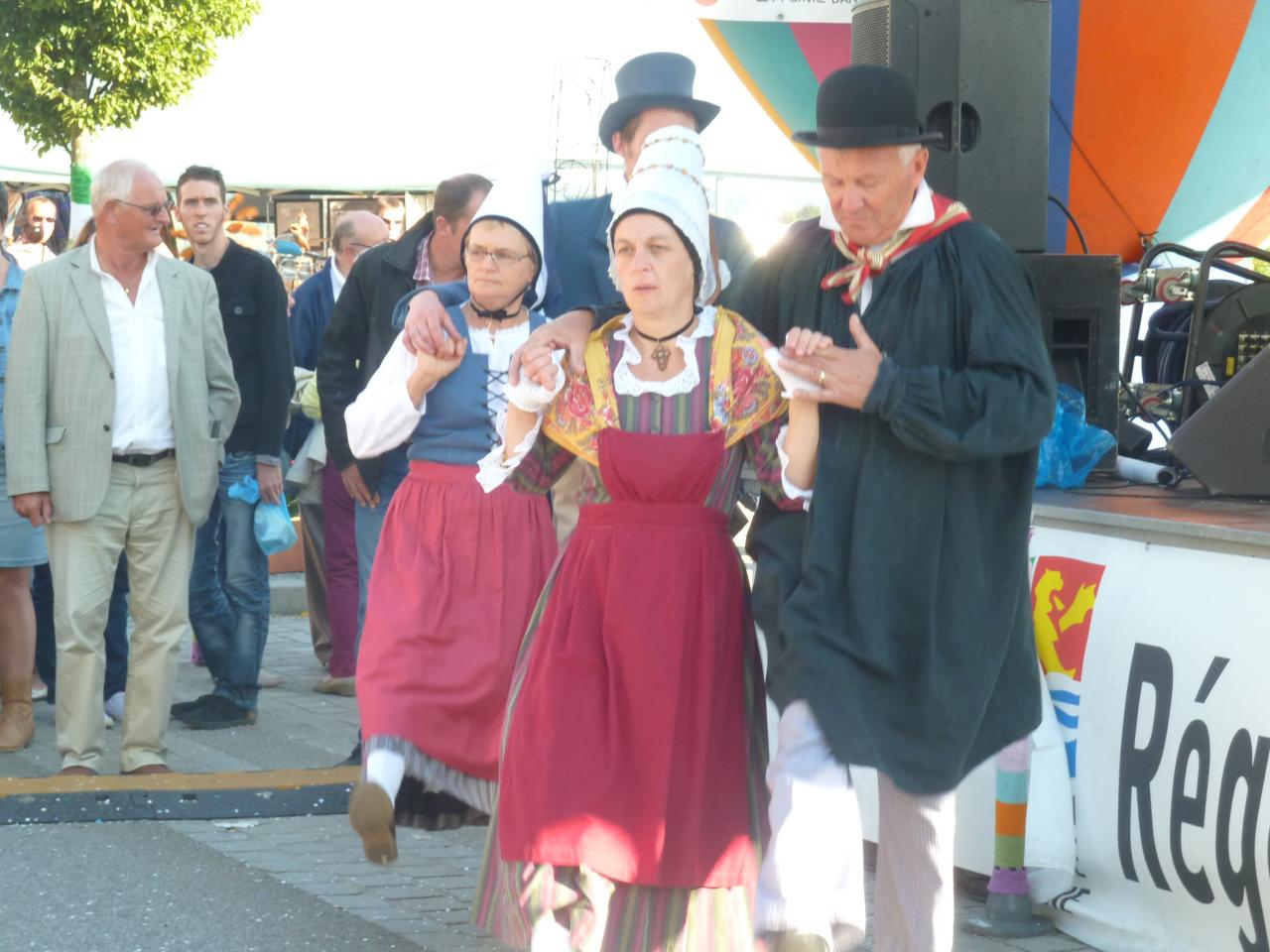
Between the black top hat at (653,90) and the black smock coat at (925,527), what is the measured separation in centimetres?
130

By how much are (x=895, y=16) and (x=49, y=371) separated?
3.14 meters

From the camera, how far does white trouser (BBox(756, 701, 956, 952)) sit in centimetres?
344


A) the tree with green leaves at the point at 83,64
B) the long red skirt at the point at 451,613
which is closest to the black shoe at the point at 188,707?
the long red skirt at the point at 451,613

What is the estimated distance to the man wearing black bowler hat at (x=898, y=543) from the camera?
3.50 metres

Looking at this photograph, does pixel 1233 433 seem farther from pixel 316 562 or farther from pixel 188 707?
pixel 316 562

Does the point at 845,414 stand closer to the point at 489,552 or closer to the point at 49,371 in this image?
the point at 489,552

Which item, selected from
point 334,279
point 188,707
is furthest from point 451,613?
point 334,279

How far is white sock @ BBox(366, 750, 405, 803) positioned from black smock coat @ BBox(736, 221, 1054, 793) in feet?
3.95

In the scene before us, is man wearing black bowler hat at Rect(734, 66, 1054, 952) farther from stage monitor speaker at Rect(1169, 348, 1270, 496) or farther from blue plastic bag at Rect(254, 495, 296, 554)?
blue plastic bag at Rect(254, 495, 296, 554)

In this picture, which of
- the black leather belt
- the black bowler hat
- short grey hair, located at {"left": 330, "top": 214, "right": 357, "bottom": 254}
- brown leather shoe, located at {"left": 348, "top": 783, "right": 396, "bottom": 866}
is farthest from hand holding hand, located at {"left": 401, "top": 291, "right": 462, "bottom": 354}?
short grey hair, located at {"left": 330, "top": 214, "right": 357, "bottom": 254}

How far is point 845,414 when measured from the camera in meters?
3.68

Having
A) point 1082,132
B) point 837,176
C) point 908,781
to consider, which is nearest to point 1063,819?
point 908,781

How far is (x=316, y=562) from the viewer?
352 inches

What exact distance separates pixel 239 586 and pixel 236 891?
265 cm
